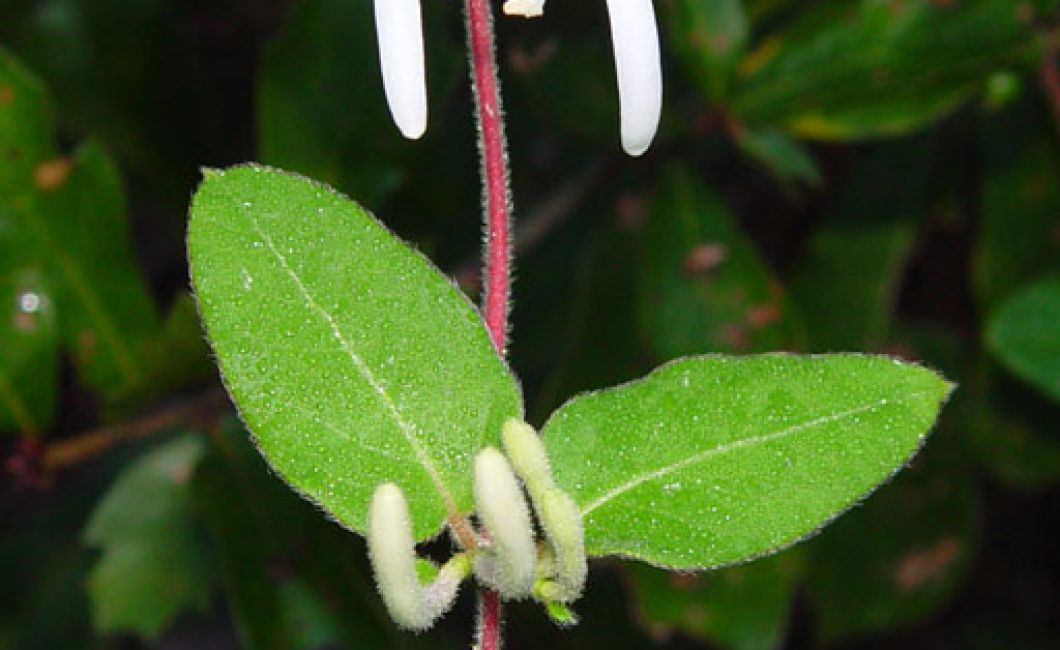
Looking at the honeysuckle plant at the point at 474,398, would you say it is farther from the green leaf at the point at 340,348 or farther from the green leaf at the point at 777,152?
the green leaf at the point at 777,152

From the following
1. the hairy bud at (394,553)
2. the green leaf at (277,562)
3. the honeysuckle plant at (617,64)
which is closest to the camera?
the hairy bud at (394,553)

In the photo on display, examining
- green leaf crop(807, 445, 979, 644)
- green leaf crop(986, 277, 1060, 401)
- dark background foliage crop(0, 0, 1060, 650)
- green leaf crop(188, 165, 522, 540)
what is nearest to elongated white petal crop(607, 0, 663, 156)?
green leaf crop(188, 165, 522, 540)

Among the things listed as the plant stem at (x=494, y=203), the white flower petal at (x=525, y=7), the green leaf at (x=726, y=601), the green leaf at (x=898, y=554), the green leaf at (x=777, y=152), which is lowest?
the green leaf at (x=898, y=554)

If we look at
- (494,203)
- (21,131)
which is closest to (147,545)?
(21,131)

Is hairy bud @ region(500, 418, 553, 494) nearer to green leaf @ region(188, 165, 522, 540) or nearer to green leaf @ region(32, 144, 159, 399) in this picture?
green leaf @ region(188, 165, 522, 540)

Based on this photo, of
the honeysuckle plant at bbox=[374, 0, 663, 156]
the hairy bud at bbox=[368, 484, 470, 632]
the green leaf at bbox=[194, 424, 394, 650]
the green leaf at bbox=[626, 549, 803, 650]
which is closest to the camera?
the hairy bud at bbox=[368, 484, 470, 632]

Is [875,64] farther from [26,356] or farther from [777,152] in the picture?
[26,356]

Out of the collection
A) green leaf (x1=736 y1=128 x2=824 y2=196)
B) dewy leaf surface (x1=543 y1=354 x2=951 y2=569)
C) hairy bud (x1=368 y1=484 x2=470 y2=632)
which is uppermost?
hairy bud (x1=368 y1=484 x2=470 y2=632)

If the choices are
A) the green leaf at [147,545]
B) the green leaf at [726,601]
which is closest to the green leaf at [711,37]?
the green leaf at [726,601]

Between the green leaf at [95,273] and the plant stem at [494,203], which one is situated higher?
the plant stem at [494,203]
